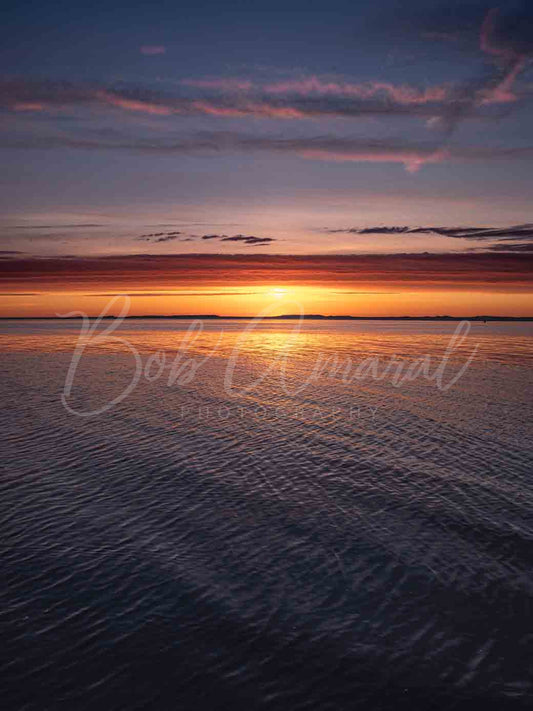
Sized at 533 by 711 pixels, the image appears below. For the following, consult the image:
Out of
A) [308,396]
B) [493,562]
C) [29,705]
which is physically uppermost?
[308,396]

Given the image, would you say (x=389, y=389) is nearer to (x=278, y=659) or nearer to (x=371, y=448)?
(x=371, y=448)

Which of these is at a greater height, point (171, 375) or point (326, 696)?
point (171, 375)

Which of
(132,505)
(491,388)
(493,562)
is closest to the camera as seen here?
(493,562)

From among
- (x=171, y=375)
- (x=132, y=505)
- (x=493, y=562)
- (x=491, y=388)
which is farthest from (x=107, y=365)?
(x=493, y=562)

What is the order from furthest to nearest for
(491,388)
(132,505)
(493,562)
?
(491,388), (132,505), (493,562)

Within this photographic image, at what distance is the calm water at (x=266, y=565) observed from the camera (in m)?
9.98

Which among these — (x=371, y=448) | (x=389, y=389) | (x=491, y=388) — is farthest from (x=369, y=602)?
(x=491, y=388)

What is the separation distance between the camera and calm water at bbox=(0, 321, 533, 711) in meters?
9.98

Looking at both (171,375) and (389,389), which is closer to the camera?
(389,389)

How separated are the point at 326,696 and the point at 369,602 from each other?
3308 mm

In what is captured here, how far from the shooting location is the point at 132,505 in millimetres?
18797

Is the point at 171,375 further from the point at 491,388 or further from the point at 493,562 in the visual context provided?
the point at 493,562

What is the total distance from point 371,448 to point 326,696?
18011 mm

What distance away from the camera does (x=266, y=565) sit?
47.7 ft
